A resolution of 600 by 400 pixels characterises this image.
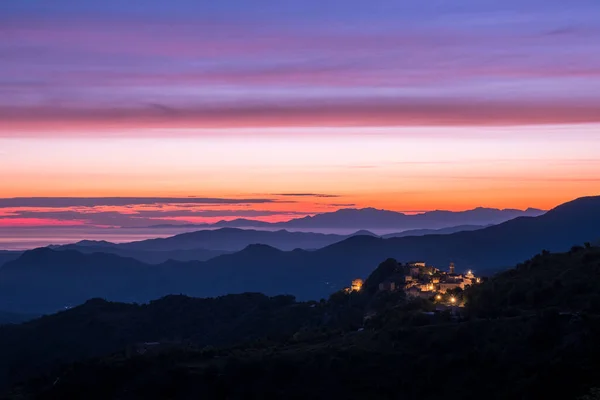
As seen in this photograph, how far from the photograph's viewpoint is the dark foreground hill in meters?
58.9

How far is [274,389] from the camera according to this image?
62.7 m

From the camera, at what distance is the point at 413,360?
63125 millimetres

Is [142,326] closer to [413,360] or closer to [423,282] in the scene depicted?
[423,282]

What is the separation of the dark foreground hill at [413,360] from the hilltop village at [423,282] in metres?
9.82

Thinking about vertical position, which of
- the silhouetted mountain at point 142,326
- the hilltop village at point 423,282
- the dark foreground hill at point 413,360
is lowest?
the silhouetted mountain at point 142,326

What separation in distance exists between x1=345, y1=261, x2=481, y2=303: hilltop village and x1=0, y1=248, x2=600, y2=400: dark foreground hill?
982cm

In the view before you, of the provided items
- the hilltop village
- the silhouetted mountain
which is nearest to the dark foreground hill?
the hilltop village

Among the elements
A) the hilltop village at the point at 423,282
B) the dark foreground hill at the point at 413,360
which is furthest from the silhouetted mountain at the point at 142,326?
the dark foreground hill at the point at 413,360

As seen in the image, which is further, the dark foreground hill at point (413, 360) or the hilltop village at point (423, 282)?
the hilltop village at point (423, 282)

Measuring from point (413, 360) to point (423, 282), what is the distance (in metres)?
35.1

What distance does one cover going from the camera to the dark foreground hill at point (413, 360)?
5894cm

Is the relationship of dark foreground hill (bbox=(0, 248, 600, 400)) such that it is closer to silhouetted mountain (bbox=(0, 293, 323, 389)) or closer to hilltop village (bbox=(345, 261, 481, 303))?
hilltop village (bbox=(345, 261, 481, 303))

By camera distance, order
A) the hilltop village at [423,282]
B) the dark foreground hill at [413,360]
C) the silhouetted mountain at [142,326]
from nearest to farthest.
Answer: the dark foreground hill at [413,360] → the hilltop village at [423,282] → the silhouetted mountain at [142,326]

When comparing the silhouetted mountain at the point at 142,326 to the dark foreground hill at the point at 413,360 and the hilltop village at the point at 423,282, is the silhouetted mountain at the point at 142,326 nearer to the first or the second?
the hilltop village at the point at 423,282
